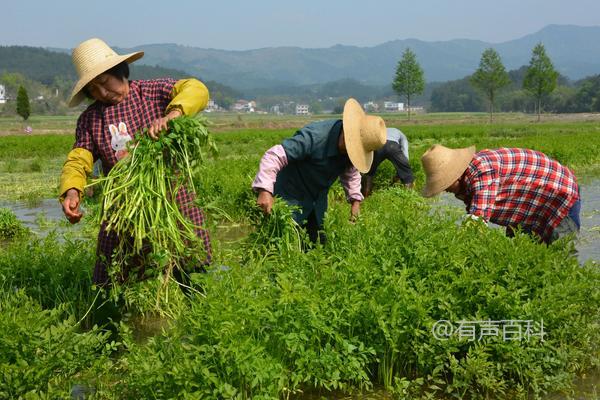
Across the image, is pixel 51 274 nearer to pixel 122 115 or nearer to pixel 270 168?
pixel 122 115

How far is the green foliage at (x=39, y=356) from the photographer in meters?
2.97

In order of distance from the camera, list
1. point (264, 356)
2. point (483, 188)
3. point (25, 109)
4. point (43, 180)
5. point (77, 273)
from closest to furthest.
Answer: point (264, 356)
point (483, 188)
point (77, 273)
point (43, 180)
point (25, 109)

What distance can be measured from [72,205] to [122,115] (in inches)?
23.9

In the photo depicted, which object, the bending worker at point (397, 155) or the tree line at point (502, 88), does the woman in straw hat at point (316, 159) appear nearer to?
the bending worker at point (397, 155)

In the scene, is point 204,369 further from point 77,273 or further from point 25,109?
point 25,109

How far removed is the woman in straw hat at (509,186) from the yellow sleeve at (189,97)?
1.45 m

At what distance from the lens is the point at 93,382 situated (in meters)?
3.54

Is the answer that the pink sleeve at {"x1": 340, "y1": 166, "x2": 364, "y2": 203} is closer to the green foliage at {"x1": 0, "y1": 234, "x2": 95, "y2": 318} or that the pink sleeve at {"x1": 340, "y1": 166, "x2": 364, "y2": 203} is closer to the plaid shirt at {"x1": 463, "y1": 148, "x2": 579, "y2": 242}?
the plaid shirt at {"x1": 463, "y1": 148, "x2": 579, "y2": 242}

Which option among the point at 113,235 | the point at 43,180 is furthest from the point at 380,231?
the point at 43,180

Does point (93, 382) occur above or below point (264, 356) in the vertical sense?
below

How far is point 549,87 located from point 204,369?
64.4m

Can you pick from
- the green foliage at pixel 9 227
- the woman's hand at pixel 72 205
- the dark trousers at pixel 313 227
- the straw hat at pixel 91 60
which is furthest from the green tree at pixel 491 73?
the woman's hand at pixel 72 205

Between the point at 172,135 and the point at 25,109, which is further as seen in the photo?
the point at 25,109

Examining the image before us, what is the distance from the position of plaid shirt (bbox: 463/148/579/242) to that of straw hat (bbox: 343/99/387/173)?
608 millimetres
